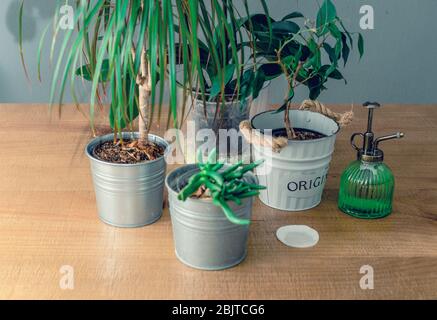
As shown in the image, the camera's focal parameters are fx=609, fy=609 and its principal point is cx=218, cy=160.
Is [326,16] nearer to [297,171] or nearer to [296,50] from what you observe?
[296,50]

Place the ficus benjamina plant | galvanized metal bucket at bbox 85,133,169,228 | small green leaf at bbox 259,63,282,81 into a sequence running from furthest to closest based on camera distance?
1. small green leaf at bbox 259,63,282,81
2. galvanized metal bucket at bbox 85,133,169,228
3. the ficus benjamina plant

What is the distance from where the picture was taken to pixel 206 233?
950 mm

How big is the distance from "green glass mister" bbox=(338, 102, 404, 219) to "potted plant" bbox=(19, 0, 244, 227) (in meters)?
0.34

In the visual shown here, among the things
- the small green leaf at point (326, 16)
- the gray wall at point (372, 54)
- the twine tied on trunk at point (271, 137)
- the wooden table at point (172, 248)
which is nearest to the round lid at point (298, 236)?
the wooden table at point (172, 248)

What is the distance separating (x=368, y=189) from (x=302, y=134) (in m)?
0.17

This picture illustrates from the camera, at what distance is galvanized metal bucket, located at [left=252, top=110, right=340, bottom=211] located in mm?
1112

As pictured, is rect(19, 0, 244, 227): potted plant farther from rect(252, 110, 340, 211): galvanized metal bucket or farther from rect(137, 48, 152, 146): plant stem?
rect(252, 110, 340, 211): galvanized metal bucket

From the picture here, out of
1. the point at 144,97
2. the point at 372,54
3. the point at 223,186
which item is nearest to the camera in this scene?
the point at 223,186

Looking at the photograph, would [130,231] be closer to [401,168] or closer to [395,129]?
[401,168]

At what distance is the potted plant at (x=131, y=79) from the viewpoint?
944 mm

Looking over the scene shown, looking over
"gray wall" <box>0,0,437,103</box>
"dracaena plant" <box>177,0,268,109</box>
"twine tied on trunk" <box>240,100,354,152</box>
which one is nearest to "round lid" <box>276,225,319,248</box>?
"twine tied on trunk" <box>240,100,354,152</box>

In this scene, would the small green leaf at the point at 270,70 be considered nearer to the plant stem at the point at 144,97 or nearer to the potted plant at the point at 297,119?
the potted plant at the point at 297,119

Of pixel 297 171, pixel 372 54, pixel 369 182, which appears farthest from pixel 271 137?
pixel 372 54

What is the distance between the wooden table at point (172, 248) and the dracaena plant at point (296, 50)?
0.77 ft
